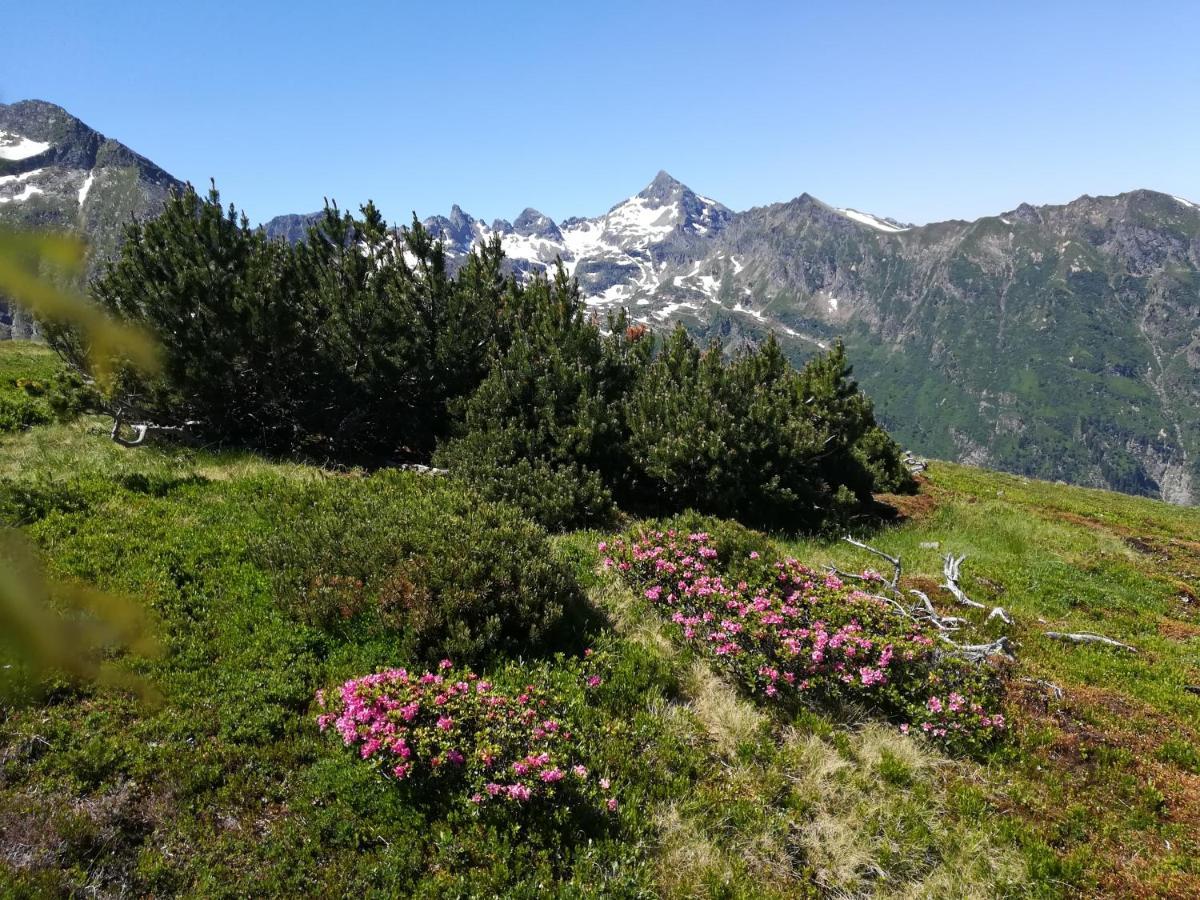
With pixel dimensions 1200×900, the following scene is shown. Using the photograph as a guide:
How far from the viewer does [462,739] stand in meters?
7.08

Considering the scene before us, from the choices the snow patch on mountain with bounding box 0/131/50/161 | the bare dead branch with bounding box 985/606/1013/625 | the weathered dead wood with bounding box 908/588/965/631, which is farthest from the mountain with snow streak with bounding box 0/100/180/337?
the bare dead branch with bounding box 985/606/1013/625

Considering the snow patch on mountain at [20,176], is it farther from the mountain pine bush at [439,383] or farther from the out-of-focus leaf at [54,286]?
the mountain pine bush at [439,383]

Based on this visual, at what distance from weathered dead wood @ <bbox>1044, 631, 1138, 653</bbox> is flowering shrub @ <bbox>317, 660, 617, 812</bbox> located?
1046cm

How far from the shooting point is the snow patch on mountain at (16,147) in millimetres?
3143

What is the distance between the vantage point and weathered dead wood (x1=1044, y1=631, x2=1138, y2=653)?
1245 centimetres

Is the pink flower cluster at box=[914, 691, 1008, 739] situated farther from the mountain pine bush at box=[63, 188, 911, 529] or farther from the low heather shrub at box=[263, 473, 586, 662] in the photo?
the mountain pine bush at box=[63, 188, 911, 529]

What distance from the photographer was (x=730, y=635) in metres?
9.91

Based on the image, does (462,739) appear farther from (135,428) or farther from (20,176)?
(135,428)

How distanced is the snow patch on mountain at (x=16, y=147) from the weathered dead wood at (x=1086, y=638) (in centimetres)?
1590

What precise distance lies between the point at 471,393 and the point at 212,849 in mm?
13813

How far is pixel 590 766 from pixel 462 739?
152 cm

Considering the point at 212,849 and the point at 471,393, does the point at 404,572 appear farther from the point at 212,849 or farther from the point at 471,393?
the point at 471,393

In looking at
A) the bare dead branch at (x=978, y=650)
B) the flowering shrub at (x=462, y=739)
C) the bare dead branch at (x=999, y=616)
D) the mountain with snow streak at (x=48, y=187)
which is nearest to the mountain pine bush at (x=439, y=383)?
the bare dead branch at (x=999, y=616)

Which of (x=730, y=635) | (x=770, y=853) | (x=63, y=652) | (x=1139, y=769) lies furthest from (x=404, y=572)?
(x=1139, y=769)
